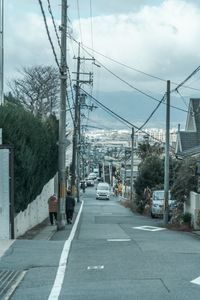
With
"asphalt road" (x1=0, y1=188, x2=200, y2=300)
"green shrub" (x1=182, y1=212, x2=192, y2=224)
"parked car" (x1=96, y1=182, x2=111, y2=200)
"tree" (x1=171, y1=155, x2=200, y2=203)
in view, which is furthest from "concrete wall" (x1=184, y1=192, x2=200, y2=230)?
"parked car" (x1=96, y1=182, x2=111, y2=200)

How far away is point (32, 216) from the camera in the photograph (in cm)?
2761

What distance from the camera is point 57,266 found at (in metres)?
13.1

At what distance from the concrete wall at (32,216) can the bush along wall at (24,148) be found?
0.54 metres

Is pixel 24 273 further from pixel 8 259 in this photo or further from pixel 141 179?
pixel 141 179

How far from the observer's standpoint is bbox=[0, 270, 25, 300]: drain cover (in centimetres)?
1032

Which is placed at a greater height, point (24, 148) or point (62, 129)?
point (62, 129)

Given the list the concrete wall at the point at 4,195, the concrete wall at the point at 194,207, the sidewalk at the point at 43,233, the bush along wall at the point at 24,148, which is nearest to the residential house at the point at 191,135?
the concrete wall at the point at 194,207

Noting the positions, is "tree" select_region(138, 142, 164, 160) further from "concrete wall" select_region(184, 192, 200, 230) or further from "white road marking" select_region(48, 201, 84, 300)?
"white road marking" select_region(48, 201, 84, 300)

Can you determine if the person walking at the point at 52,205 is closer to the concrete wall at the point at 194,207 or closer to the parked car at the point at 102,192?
the concrete wall at the point at 194,207

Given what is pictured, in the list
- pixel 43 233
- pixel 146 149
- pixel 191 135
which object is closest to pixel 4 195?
pixel 43 233

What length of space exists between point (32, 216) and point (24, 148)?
6620 millimetres

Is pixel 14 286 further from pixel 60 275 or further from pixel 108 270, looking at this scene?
pixel 108 270

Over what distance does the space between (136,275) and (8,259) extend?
3.74 metres

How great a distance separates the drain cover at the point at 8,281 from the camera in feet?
33.9
